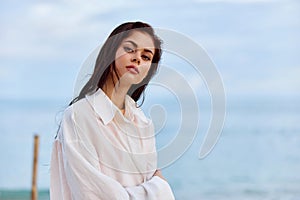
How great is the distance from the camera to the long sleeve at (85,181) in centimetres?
160

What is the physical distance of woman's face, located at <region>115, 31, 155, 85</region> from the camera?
1652mm

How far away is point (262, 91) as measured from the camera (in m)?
15.2

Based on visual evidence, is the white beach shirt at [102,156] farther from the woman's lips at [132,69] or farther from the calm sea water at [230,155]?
the calm sea water at [230,155]

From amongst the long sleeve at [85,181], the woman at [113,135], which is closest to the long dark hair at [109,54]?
the woman at [113,135]

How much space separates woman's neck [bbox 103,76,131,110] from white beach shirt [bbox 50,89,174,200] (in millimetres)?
19

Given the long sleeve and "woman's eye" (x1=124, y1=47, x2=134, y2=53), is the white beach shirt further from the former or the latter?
"woman's eye" (x1=124, y1=47, x2=134, y2=53)

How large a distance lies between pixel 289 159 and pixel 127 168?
1293cm

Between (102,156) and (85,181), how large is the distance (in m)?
0.07

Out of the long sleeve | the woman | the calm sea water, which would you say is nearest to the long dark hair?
the woman

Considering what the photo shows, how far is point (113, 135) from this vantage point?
64.9 inches

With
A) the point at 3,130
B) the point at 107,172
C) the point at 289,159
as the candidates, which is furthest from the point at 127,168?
the point at 3,130

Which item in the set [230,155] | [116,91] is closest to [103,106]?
[116,91]

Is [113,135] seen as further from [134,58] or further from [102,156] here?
[134,58]

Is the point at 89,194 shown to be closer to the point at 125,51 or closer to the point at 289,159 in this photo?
the point at 125,51
